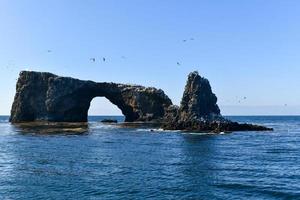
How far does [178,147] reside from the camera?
61438 millimetres

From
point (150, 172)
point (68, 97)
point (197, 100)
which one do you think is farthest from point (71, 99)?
point (150, 172)

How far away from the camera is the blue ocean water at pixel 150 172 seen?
1227 inches

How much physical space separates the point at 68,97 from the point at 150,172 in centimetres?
10484

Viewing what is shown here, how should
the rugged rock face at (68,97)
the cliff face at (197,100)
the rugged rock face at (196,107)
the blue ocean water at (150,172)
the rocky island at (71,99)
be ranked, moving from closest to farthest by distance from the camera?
1. the blue ocean water at (150,172)
2. the rugged rock face at (196,107)
3. the cliff face at (197,100)
4. the rocky island at (71,99)
5. the rugged rock face at (68,97)

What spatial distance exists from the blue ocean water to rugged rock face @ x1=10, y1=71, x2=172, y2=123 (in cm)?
7827

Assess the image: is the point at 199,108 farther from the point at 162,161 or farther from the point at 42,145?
the point at 162,161

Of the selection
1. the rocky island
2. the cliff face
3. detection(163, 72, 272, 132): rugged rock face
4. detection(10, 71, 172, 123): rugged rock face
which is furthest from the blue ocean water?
detection(10, 71, 172, 123): rugged rock face

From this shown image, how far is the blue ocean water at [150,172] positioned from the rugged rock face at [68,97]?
78268mm

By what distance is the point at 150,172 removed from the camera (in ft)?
130

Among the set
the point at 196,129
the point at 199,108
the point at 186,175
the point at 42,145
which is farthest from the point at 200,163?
the point at 199,108

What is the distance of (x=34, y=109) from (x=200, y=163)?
107458 mm

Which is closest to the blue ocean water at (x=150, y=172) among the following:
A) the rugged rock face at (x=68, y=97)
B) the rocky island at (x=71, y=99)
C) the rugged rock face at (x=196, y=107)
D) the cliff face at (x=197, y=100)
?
the rugged rock face at (x=196, y=107)

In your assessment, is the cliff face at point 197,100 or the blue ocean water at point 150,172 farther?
the cliff face at point 197,100

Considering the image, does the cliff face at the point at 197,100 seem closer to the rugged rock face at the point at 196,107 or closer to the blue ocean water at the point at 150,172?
the rugged rock face at the point at 196,107
